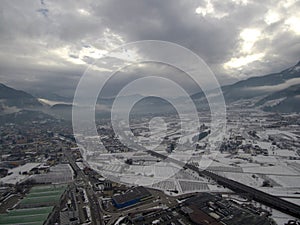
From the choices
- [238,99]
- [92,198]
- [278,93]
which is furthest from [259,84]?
[92,198]

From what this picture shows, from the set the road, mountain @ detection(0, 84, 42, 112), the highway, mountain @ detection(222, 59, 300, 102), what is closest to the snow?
the road

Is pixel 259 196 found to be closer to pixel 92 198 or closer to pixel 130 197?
pixel 130 197

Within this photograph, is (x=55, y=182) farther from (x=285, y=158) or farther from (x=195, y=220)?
(x=285, y=158)

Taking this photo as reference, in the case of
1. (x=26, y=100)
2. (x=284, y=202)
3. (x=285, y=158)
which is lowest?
(x=284, y=202)

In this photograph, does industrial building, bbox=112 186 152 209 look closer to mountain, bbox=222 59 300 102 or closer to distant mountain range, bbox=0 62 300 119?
distant mountain range, bbox=0 62 300 119

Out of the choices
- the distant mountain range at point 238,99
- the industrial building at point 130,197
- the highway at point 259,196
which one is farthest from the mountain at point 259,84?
the industrial building at point 130,197

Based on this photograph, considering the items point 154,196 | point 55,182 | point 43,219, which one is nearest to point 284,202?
point 154,196
